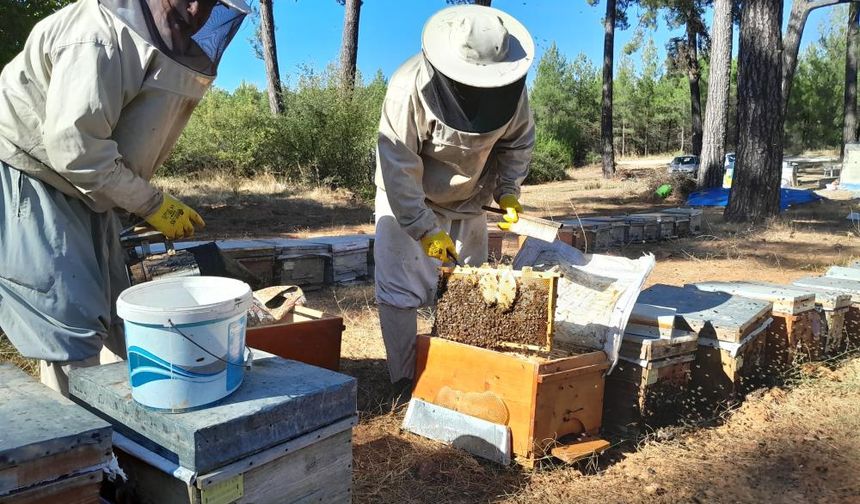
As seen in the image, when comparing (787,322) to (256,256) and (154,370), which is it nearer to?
(154,370)

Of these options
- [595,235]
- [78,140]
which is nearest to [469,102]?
[78,140]

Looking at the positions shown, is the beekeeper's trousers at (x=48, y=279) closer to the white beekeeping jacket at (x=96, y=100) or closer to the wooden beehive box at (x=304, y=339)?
the white beekeeping jacket at (x=96, y=100)

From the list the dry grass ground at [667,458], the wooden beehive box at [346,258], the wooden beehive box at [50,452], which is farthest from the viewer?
the wooden beehive box at [346,258]

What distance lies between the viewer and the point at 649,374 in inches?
112

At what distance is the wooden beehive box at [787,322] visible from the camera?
354 cm

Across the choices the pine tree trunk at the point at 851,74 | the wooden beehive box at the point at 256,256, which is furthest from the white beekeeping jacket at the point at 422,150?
the pine tree trunk at the point at 851,74

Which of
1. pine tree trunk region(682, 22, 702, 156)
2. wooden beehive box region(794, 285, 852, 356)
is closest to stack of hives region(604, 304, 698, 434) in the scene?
wooden beehive box region(794, 285, 852, 356)

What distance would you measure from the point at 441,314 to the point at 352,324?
6.17 ft

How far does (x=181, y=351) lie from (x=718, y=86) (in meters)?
11.7

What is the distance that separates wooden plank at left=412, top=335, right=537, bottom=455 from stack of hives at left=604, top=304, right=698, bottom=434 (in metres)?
0.65

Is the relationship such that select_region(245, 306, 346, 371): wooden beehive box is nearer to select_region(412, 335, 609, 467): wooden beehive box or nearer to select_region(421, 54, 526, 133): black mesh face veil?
select_region(412, 335, 609, 467): wooden beehive box

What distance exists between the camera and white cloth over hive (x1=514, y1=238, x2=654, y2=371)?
2.80 m

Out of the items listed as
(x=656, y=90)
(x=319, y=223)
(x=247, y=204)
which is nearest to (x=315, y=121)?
(x=247, y=204)

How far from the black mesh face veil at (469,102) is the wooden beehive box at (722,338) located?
4.36 feet
